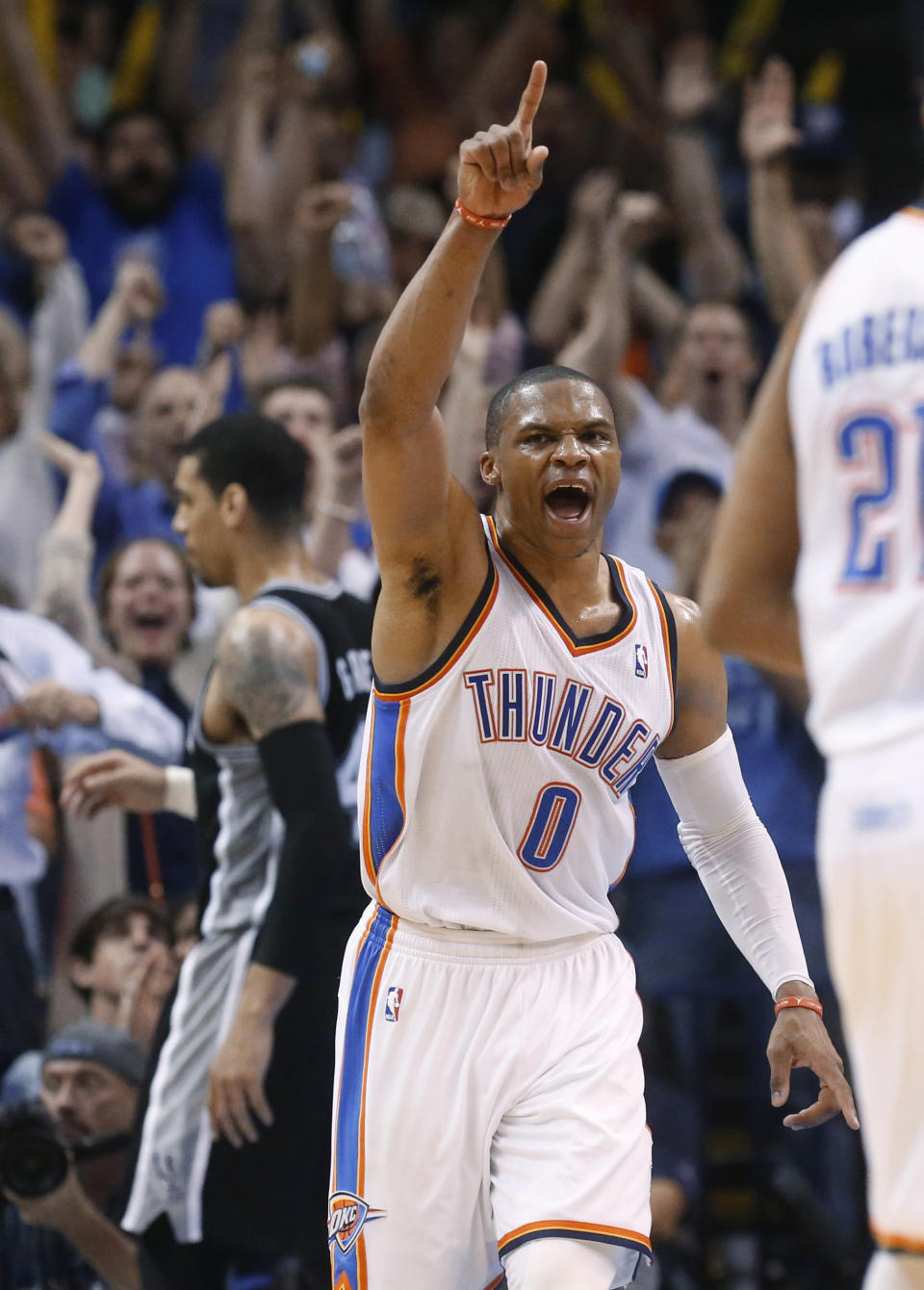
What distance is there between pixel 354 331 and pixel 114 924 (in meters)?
3.52

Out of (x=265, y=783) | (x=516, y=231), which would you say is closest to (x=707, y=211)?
(x=516, y=231)

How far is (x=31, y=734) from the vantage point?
562 centimetres

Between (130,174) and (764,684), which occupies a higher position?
(130,174)

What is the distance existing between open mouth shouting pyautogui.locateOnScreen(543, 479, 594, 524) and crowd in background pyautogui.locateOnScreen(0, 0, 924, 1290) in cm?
109

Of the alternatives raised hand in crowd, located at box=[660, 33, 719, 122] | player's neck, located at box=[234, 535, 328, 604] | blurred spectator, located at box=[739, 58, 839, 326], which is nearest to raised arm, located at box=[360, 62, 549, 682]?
player's neck, located at box=[234, 535, 328, 604]

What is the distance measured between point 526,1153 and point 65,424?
4.86m

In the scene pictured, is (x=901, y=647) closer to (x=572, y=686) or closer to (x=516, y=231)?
(x=572, y=686)

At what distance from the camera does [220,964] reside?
432 cm

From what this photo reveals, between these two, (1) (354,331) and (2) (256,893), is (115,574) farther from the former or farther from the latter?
(1) (354,331)

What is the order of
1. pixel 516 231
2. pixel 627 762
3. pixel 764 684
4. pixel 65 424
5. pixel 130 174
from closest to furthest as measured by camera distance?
1. pixel 627 762
2. pixel 764 684
3. pixel 65 424
4. pixel 130 174
5. pixel 516 231

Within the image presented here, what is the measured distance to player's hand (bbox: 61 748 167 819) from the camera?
436 cm

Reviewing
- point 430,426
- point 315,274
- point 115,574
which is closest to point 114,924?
point 115,574

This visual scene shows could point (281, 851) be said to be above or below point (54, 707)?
below

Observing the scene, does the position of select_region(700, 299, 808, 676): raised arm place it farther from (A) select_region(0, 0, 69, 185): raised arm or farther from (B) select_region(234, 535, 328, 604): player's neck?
(A) select_region(0, 0, 69, 185): raised arm
